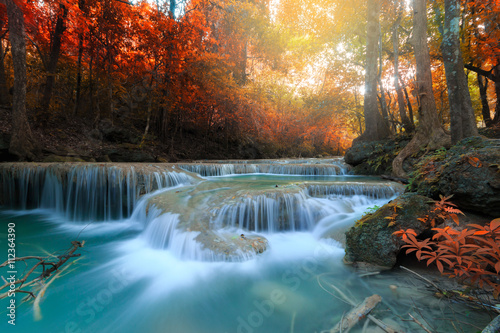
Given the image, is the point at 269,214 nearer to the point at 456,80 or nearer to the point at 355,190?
the point at 355,190

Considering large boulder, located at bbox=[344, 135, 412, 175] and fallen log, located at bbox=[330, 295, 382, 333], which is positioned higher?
large boulder, located at bbox=[344, 135, 412, 175]

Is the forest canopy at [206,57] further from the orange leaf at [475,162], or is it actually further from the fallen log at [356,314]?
the fallen log at [356,314]

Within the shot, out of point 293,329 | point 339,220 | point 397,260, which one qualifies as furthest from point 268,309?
point 339,220

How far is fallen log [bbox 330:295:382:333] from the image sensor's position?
5.84 ft

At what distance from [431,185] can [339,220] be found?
1711mm

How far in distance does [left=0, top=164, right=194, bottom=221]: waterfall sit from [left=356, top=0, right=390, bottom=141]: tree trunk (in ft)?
32.6

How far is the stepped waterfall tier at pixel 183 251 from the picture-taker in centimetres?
209

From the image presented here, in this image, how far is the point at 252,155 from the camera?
60.5 ft

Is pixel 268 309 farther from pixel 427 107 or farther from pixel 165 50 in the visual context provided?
pixel 165 50

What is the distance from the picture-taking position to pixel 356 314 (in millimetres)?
1871

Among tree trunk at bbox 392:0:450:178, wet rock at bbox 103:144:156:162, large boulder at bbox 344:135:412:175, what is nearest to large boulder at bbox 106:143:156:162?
wet rock at bbox 103:144:156:162

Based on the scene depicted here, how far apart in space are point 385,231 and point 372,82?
32.0 feet

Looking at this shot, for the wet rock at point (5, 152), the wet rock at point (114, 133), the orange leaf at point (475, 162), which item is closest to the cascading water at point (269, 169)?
the wet rock at point (114, 133)

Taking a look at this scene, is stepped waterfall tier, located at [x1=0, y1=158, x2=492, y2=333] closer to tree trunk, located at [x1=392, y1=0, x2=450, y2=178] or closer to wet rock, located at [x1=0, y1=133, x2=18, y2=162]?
wet rock, located at [x1=0, y1=133, x2=18, y2=162]
